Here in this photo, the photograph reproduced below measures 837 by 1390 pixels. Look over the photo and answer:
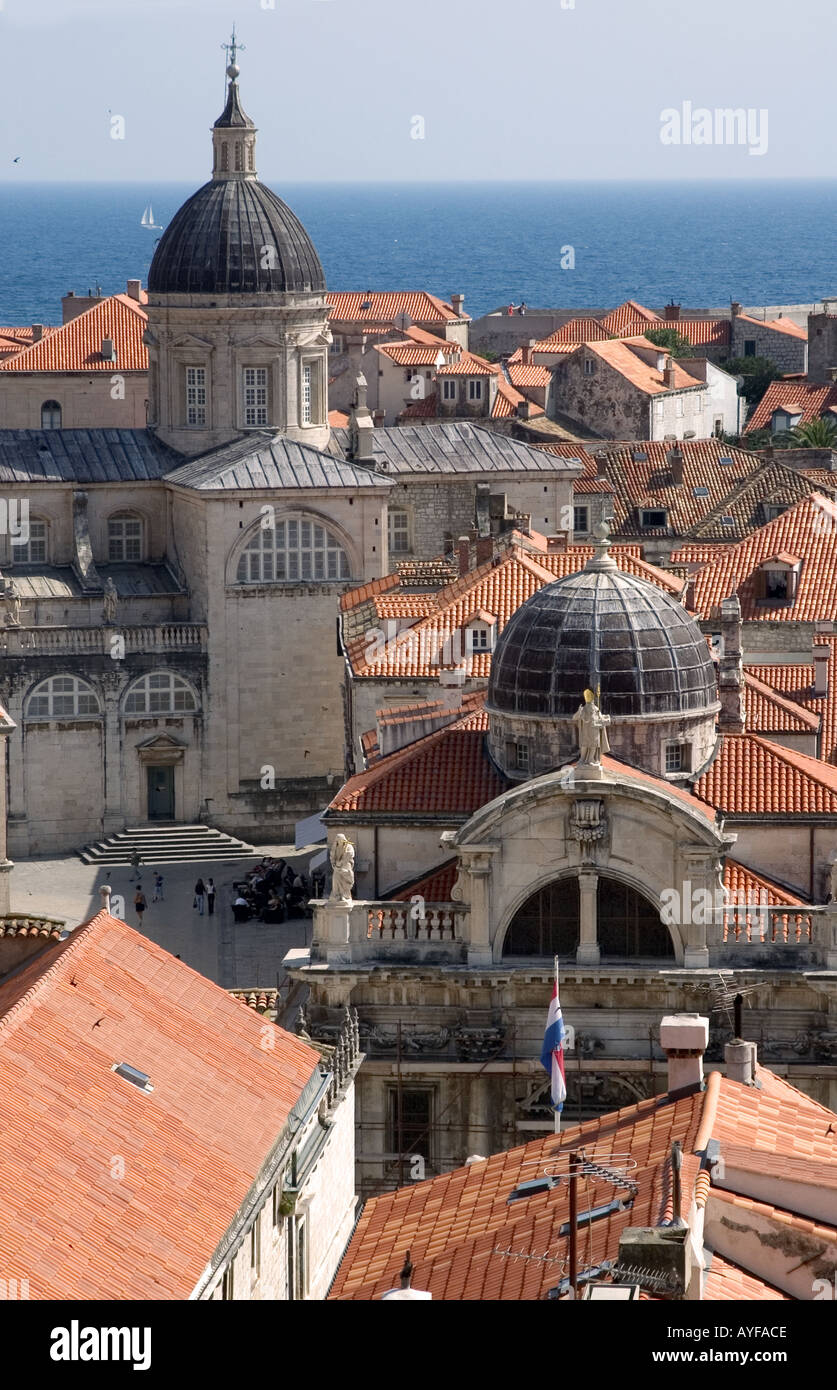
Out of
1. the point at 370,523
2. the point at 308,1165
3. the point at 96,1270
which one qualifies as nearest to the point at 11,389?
the point at 370,523

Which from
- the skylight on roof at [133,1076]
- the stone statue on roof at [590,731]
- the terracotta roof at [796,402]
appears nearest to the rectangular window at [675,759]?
the stone statue on roof at [590,731]

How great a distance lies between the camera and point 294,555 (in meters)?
78.2

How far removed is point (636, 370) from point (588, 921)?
8547 centimetres

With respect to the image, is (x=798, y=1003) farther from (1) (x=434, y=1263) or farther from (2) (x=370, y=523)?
(2) (x=370, y=523)

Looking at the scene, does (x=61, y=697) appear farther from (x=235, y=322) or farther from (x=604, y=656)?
(x=604, y=656)

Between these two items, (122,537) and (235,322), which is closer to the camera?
(235,322)

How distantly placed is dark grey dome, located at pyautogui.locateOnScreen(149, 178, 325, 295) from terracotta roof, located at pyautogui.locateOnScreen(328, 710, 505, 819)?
1286 inches

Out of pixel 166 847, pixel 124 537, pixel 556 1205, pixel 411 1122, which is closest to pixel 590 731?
pixel 411 1122

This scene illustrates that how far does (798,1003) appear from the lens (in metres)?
45.8

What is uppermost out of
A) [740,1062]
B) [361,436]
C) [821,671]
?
[361,436]

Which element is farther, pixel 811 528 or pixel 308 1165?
pixel 811 528

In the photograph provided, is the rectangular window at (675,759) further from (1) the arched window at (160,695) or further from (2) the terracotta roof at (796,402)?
(2) the terracotta roof at (796,402)

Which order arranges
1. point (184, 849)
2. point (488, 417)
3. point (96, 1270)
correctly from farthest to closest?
point (488, 417) → point (184, 849) → point (96, 1270)

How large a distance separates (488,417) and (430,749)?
239 ft
